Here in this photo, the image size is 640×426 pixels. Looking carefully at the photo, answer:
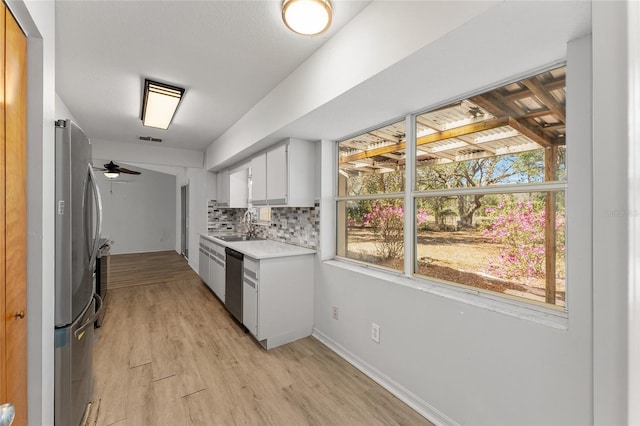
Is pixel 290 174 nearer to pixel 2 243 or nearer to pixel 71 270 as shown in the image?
pixel 71 270

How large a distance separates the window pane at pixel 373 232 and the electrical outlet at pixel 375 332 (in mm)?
498

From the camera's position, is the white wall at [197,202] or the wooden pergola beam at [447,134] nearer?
the wooden pergola beam at [447,134]

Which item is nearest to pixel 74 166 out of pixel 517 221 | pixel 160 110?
pixel 160 110

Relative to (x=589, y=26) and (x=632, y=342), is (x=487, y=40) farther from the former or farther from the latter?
(x=632, y=342)

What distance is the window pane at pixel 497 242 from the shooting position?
4.75ft

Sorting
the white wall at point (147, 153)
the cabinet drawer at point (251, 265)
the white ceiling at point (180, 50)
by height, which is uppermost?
the white ceiling at point (180, 50)

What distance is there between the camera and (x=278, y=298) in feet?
8.99

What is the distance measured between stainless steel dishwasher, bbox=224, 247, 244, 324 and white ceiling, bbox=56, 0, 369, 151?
1.74 metres

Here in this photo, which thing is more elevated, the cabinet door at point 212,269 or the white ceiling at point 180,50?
the white ceiling at point 180,50

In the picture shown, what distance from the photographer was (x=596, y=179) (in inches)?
25.5

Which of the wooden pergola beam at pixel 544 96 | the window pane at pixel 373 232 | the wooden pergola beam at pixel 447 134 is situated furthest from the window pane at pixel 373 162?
the wooden pergola beam at pixel 544 96

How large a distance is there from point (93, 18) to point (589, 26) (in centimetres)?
264

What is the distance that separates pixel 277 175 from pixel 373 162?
111 centimetres

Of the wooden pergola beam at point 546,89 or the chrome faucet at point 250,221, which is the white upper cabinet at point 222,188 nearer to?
the chrome faucet at point 250,221
